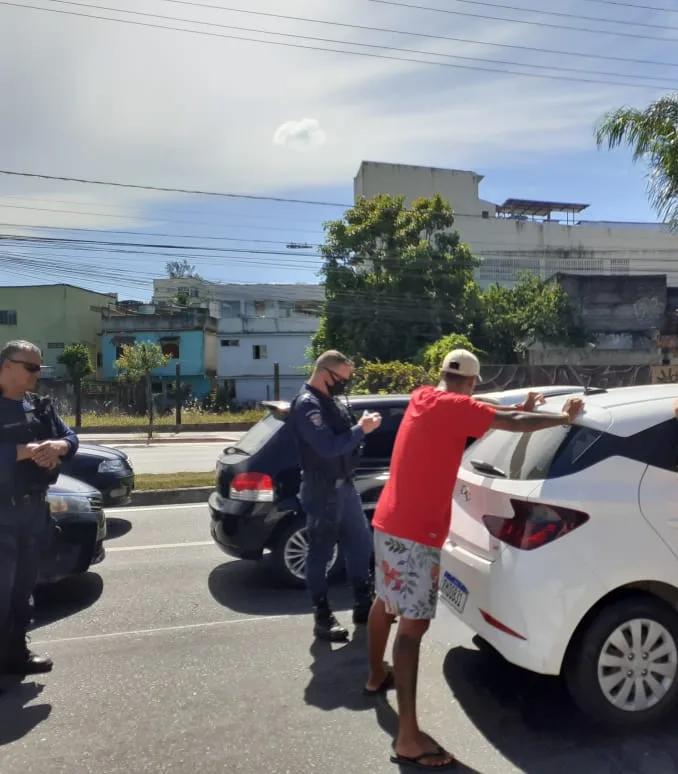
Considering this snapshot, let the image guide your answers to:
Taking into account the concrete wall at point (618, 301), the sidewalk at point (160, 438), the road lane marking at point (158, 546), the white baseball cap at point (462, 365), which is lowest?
the sidewalk at point (160, 438)

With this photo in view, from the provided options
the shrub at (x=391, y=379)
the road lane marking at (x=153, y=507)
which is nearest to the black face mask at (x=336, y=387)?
the road lane marking at (x=153, y=507)

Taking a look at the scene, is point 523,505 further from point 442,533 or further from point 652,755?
point 652,755

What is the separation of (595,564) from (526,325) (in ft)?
88.6

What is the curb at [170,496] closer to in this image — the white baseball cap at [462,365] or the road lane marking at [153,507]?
the road lane marking at [153,507]

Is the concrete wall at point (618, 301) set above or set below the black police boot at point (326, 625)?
above

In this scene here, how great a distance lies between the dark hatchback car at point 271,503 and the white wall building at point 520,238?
41.0 metres

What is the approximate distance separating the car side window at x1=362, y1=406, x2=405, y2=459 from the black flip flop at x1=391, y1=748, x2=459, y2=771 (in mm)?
3007

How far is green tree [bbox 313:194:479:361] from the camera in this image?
28.3m

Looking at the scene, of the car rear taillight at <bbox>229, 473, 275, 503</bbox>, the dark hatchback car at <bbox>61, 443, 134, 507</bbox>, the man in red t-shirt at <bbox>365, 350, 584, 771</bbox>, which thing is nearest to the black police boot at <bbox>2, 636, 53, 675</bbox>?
the car rear taillight at <bbox>229, 473, 275, 503</bbox>

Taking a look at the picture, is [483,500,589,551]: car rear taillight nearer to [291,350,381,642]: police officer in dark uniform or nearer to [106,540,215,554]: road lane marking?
[291,350,381,642]: police officer in dark uniform

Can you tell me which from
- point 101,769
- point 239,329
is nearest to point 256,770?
point 101,769

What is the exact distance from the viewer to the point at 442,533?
333 cm

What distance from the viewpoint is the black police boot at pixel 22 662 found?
4187 mm

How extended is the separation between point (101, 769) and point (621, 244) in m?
52.1
